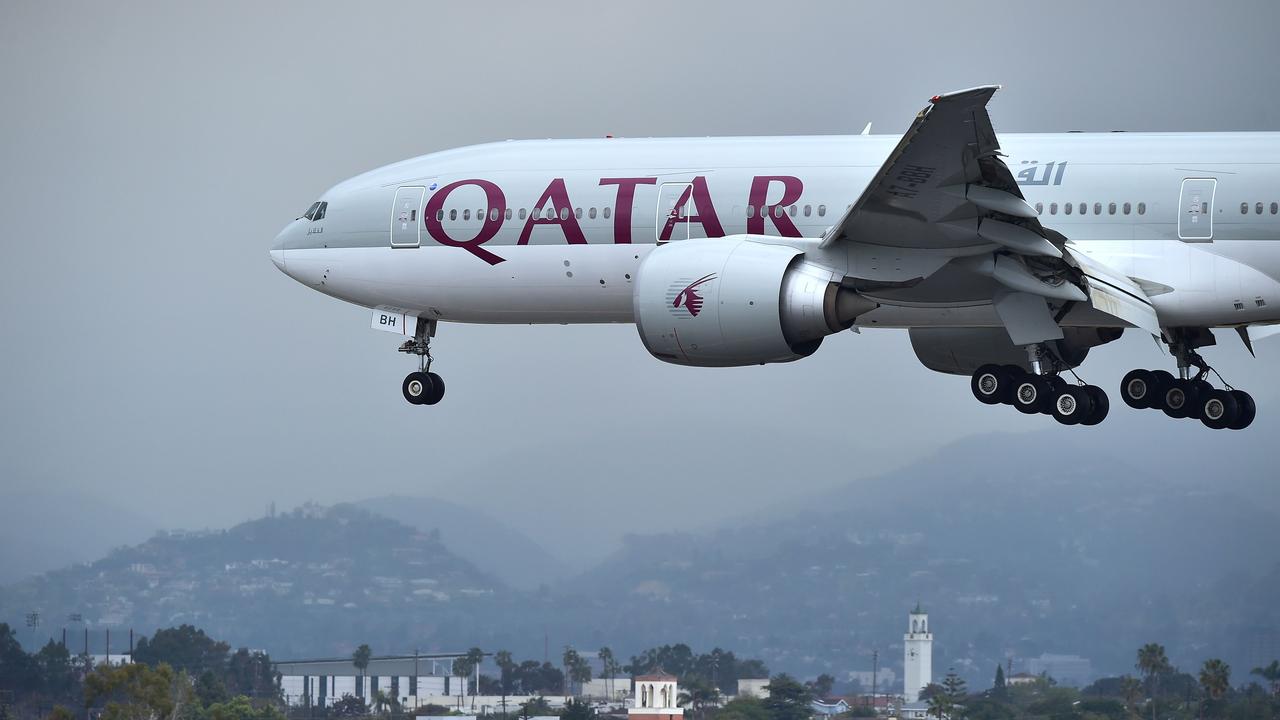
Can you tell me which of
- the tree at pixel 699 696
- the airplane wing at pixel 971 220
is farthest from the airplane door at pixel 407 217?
the tree at pixel 699 696

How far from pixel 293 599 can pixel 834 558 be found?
81.8 feet

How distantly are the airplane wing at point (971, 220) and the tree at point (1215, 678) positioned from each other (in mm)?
33458

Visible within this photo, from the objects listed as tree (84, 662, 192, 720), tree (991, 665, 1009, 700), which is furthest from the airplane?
tree (991, 665, 1009, 700)

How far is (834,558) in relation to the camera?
274 ft

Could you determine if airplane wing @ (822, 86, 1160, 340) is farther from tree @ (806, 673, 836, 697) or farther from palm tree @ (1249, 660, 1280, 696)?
tree @ (806, 673, 836, 697)

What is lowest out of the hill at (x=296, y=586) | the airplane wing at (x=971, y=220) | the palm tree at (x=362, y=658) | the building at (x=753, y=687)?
the building at (x=753, y=687)

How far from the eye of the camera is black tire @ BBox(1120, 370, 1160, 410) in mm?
32125

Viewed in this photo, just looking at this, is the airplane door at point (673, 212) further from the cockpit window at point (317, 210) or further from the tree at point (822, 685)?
the tree at point (822, 685)

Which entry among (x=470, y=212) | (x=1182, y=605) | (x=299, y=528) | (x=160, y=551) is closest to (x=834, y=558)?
(x=1182, y=605)

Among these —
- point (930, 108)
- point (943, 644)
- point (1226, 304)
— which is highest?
point (930, 108)

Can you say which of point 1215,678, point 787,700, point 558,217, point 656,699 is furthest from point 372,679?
point 558,217

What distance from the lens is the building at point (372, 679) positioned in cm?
6106

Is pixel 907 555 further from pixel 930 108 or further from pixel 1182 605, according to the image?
pixel 930 108

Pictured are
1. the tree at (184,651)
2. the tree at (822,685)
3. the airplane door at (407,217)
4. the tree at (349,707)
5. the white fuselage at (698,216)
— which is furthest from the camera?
the tree at (822,685)
